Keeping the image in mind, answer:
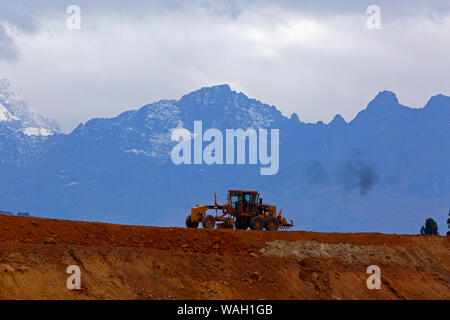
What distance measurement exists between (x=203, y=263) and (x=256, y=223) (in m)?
12.1

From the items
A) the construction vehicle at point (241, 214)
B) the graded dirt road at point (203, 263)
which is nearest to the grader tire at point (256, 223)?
the construction vehicle at point (241, 214)

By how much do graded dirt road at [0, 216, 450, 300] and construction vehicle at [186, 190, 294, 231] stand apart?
4817mm

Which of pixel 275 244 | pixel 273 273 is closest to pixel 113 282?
pixel 273 273

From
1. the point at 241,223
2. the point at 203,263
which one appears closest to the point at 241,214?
the point at 241,223

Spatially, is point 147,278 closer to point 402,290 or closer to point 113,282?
point 113,282

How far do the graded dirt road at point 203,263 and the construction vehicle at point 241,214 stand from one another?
482 centimetres

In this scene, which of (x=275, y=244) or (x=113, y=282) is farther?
(x=275, y=244)

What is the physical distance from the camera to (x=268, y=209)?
126ft

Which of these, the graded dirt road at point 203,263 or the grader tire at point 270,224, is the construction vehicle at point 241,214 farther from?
the graded dirt road at point 203,263

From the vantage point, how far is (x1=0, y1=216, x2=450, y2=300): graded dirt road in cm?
2191

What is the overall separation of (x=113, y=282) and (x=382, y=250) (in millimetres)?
15670

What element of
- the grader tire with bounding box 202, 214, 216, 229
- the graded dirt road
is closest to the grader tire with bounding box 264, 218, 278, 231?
the grader tire with bounding box 202, 214, 216, 229

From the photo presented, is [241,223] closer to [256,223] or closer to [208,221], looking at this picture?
[256,223]
